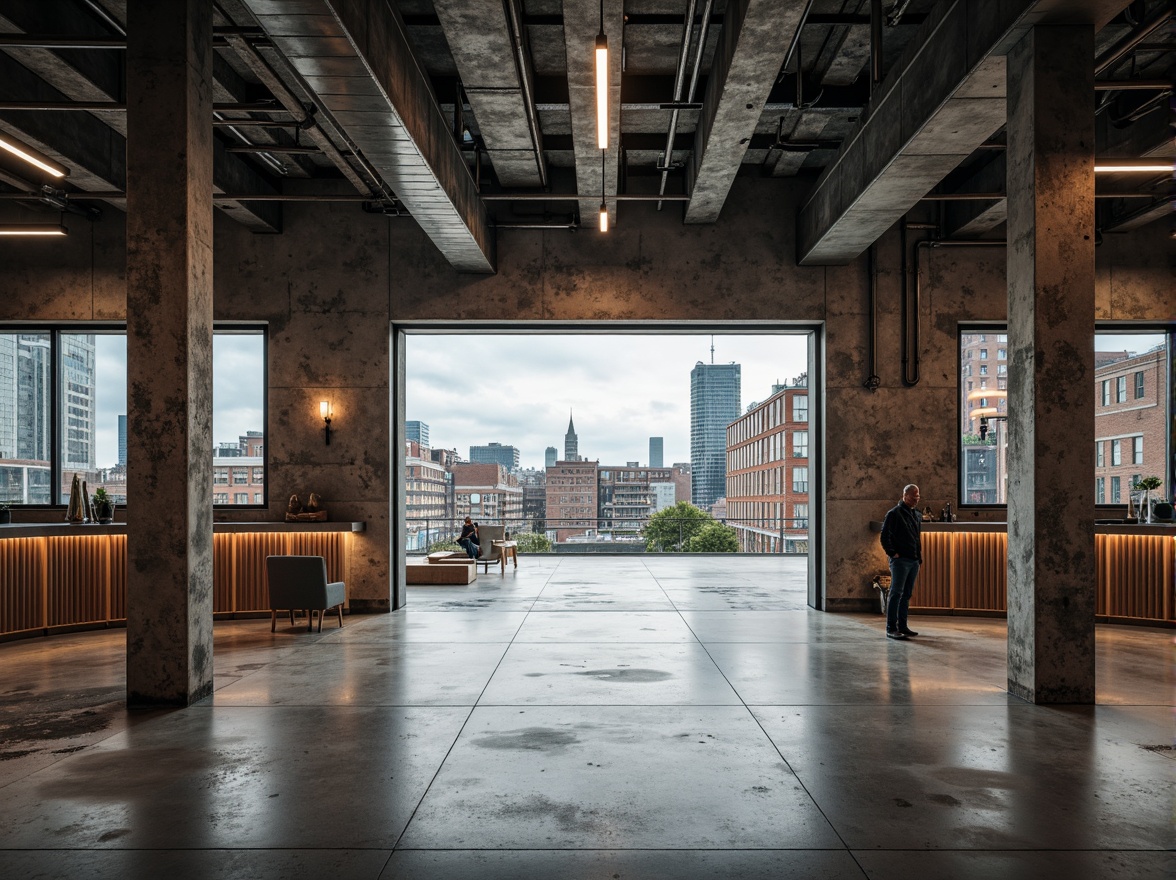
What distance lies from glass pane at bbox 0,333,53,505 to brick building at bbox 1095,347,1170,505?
1379 cm

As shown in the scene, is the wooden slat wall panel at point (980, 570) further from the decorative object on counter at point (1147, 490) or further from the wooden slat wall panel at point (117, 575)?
the wooden slat wall panel at point (117, 575)

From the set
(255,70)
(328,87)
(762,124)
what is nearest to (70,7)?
(255,70)

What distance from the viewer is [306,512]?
971cm

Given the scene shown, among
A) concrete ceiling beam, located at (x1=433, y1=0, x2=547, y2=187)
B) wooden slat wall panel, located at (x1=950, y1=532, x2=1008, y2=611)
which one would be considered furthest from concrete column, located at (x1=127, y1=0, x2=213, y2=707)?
wooden slat wall panel, located at (x1=950, y1=532, x2=1008, y2=611)

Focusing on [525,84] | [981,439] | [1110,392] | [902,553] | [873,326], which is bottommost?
[902,553]

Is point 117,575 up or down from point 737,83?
down

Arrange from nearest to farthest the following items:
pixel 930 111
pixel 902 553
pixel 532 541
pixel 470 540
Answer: pixel 930 111 → pixel 902 553 → pixel 470 540 → pixel 532 541

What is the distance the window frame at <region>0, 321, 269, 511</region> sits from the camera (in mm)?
9945

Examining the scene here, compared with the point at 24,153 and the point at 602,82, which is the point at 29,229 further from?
the point at 602,82

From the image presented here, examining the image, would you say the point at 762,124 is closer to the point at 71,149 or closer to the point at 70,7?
the point at 70,7

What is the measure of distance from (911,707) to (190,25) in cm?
695

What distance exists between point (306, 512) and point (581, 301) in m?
4.48

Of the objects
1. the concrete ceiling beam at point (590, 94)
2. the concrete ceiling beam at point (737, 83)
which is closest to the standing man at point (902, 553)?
the concrete ceiling beam at point (737, 83)

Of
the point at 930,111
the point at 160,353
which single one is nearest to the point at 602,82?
the point at 930,111
